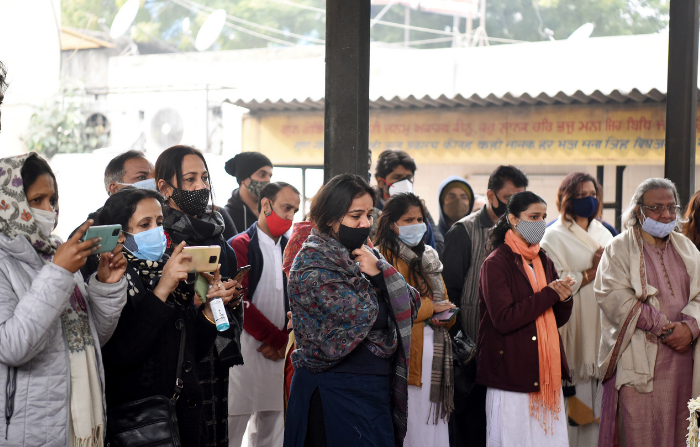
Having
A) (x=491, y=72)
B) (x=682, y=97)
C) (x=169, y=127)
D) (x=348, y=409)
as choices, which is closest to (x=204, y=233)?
(x=348, y=409)

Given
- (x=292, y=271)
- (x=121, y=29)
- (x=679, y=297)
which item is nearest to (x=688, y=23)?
(x=679, y=297)

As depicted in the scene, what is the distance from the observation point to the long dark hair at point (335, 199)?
3150 millimetres

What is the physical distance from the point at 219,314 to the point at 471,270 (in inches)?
93.5

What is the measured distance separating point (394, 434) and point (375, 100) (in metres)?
7.52

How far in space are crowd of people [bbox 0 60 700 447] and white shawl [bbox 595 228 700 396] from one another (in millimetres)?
11

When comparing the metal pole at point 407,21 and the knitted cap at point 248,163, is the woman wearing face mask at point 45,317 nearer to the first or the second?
the knitted cap at point 248,163

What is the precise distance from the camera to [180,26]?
32031mm

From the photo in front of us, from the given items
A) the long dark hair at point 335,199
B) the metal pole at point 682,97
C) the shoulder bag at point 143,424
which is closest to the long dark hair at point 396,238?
the long dark hair at point 335,199

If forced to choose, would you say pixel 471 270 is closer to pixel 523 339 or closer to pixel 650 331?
pixel 523 339

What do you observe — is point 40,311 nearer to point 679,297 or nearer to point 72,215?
point 679,297

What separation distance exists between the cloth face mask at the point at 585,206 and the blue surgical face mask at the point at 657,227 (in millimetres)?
835

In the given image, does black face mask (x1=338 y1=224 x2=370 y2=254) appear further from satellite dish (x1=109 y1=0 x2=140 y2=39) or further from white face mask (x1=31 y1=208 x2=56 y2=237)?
satellite dish (x1=109 y1=0 x2=140 y2=39)

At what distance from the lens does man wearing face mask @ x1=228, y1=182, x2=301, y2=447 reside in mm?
4445

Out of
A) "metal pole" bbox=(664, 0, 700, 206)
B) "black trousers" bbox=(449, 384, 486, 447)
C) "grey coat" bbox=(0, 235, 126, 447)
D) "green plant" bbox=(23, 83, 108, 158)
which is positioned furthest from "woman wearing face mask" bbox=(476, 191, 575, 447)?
"green plant" bbox=(23, 83, 108, 158)
